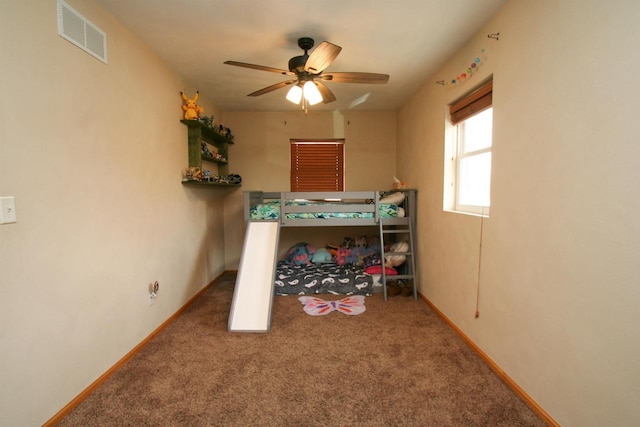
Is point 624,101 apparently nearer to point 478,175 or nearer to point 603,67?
point 603,67

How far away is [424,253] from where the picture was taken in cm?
295

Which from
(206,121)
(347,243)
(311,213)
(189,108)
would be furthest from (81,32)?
(347,243)

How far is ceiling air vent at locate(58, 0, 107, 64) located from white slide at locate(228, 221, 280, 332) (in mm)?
1747

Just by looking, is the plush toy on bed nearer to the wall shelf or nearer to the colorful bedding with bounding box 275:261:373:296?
the colorful bedding with bounding box 275:261:373:296

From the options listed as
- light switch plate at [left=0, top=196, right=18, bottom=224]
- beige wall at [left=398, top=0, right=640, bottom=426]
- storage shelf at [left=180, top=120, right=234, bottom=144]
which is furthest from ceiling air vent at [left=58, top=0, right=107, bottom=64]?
beige wall at [left=398, top=0, right=640, bottom=426]

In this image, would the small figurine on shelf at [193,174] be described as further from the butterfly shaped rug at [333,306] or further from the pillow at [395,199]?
the pillow at [395,199]

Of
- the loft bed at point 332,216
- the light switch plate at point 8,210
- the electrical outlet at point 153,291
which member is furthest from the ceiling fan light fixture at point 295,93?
the electrical outlet at point 153,291

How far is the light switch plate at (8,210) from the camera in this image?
1.14m

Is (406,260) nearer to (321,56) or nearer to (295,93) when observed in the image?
(295,93)

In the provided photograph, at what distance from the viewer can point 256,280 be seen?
254cm

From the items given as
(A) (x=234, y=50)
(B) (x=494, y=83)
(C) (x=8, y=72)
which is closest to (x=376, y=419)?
(B) (x=494, y=83)

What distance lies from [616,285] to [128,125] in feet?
9.03

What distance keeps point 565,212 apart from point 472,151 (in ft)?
3.49

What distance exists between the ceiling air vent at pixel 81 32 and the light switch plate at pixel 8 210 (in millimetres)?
892
